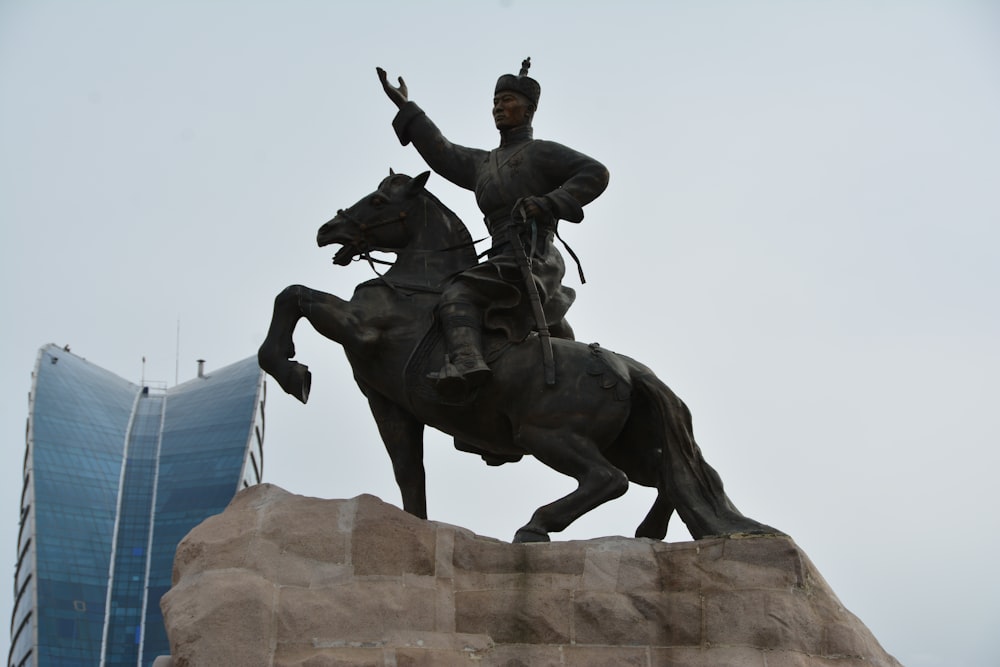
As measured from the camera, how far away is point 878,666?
9.17 m

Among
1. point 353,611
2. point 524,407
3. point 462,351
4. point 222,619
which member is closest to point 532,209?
point 462,351

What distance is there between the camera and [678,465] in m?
10.4

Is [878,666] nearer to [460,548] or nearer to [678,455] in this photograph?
[678,455]

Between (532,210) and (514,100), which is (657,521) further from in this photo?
(514,100)

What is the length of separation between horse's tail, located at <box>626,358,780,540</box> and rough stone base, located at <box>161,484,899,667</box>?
62 cm

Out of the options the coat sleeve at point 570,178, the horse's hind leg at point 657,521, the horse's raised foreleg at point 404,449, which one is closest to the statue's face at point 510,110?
the coat sleeve at point 570,178

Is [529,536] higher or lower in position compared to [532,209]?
lower

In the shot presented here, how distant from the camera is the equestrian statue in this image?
1020 centimetres

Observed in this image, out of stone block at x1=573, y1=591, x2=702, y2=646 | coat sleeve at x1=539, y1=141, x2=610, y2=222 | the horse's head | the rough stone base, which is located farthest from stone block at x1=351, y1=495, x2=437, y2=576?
coat sleeve at x1=539, y1=141, x2=610, y2=222

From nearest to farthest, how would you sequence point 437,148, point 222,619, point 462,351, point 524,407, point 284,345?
point 222,619
point 462,351
point 524,407
point 284,345
point 437,148

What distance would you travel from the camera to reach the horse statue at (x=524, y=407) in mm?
10148

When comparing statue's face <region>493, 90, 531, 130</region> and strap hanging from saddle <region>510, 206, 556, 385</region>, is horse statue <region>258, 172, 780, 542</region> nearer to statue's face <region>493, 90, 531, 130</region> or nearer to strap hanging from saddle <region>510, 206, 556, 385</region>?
strap hanging from saddle <region>510, 206, 556, 385</region>

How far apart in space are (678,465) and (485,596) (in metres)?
1.98

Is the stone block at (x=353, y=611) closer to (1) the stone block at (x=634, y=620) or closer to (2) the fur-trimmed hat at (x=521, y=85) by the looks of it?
(1) the stone block at (x=634, y=620)
